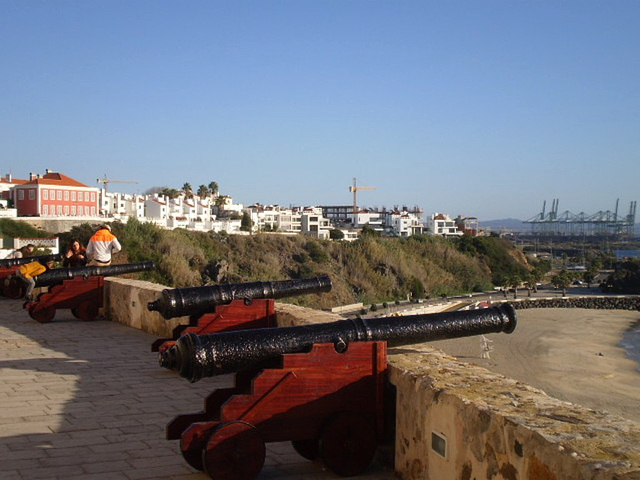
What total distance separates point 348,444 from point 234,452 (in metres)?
0.57

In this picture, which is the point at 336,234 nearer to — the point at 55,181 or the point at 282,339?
the point at 55,181

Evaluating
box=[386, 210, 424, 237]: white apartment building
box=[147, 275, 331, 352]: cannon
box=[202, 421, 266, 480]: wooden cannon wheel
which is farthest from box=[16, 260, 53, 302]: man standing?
box=[386, 210, 424, 237]: white apartment building

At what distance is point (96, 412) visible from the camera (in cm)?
468

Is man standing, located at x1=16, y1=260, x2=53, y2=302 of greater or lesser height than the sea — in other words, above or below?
above

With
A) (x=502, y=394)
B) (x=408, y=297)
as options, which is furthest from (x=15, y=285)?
(x=408, y=297)

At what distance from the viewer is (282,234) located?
68.1 m

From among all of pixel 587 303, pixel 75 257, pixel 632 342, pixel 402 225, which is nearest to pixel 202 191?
pixel 402 225

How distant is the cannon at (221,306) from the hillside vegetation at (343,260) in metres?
27.8

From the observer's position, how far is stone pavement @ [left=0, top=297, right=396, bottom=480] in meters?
3.58

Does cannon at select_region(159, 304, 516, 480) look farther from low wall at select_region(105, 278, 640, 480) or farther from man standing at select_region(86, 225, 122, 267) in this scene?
man standing at select_region(86, 225, 122, 267)

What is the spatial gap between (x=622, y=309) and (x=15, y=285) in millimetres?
62682

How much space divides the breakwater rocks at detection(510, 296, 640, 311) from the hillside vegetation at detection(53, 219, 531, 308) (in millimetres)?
8679

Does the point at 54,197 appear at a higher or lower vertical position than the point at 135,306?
higher

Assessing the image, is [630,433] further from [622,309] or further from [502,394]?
[622,309]
